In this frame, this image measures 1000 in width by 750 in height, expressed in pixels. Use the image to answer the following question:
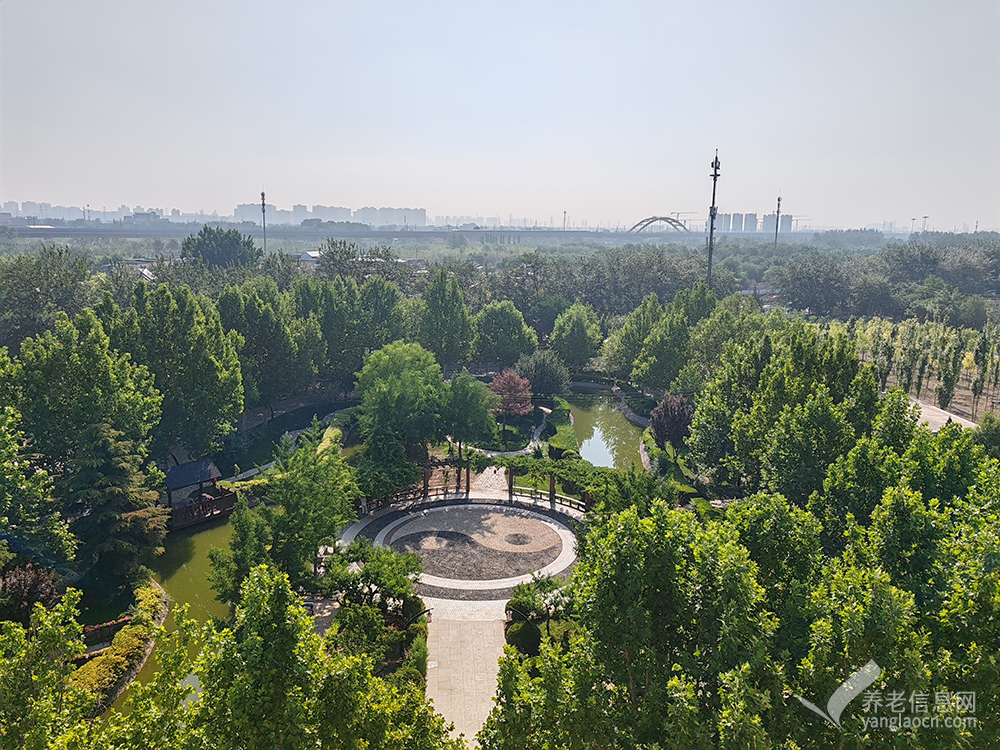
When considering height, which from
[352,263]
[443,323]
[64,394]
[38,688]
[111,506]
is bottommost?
[111,506]

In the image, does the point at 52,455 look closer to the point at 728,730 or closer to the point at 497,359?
the point at 728,730

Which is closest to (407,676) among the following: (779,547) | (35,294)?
(779,547)

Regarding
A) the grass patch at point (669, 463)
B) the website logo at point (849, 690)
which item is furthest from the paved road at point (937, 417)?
the website logo at point (849, 690)

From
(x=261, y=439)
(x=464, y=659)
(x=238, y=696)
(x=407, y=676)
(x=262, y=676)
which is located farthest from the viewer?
(x=261, y=439)

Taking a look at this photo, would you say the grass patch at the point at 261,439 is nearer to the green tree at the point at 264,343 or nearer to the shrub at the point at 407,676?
the green tree at the point at 264,343

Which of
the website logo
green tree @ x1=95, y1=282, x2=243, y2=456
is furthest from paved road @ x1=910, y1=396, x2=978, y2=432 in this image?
green tree @ x1=95, y1=282, x2=243, y2=456

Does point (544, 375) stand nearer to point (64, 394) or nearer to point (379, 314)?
point (379, 314)

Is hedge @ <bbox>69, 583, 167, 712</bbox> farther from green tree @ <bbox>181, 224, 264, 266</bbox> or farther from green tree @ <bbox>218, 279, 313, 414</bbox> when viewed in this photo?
green tree @ <bbox>181, 224, 264, 266</bbox>
